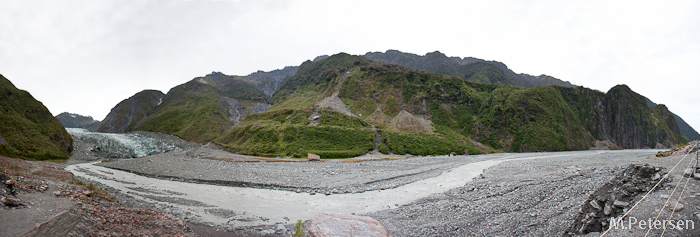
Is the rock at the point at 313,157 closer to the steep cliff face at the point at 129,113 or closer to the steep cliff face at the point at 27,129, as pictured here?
the steep cliff face at the point at 27,129

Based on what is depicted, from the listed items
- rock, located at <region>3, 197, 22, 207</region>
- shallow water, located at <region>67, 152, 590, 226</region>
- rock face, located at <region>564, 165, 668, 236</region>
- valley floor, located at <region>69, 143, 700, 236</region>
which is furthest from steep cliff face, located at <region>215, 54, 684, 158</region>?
rock face, located at <region>564, 165, 668, 236</region>

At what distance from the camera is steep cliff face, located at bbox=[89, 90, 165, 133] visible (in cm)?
15712

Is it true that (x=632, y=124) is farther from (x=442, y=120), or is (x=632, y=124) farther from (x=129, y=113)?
(x=129, y=113)

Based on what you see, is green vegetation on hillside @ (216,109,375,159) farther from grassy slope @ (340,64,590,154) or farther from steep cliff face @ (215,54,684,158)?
grassy slope @ (340,64,590,154)

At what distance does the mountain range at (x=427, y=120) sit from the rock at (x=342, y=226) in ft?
160

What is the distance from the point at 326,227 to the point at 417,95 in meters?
101

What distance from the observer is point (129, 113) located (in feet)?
549

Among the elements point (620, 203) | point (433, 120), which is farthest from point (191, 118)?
point (620, 203)

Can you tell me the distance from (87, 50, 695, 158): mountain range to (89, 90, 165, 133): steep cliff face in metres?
34.6

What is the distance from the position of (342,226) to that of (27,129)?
239 ft

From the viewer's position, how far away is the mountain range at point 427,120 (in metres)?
69.3

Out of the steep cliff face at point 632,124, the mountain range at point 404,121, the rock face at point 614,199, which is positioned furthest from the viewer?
the steep cliff face at point 632,124

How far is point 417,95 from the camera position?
106 metres

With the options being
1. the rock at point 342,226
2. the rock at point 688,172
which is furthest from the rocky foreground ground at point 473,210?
the rock at point 342,226
